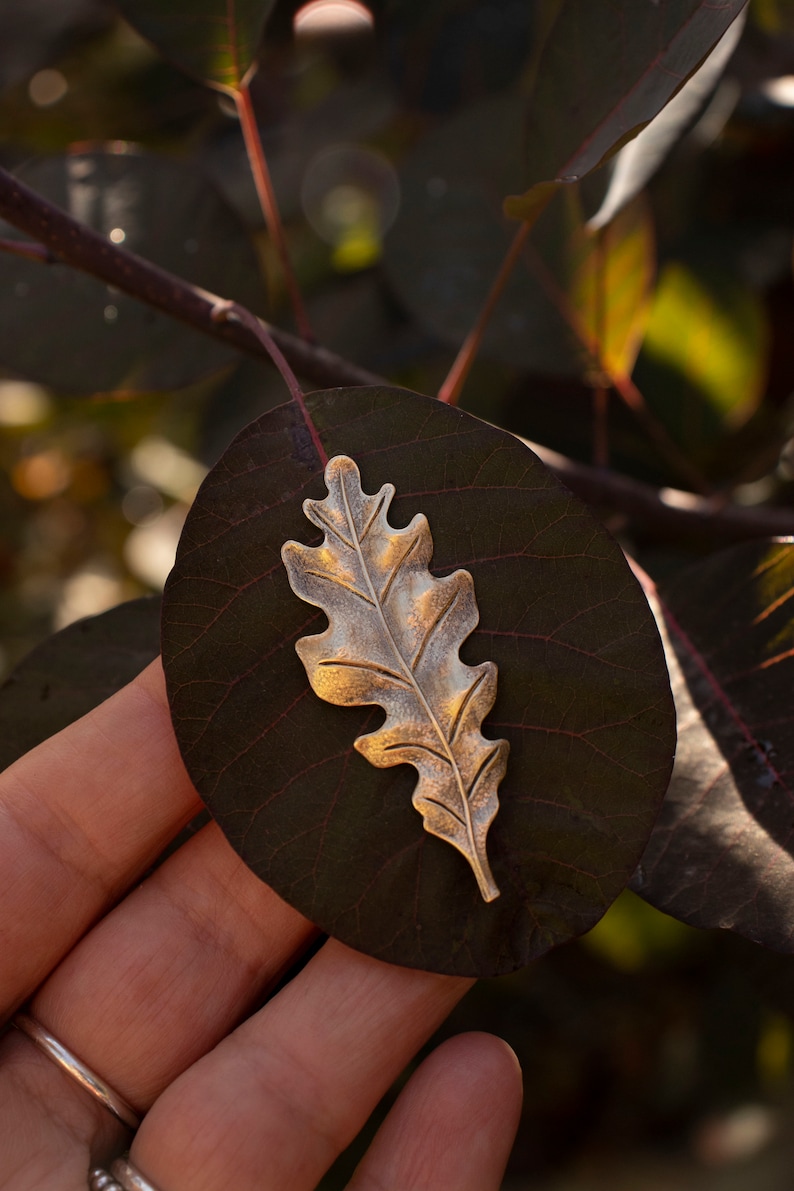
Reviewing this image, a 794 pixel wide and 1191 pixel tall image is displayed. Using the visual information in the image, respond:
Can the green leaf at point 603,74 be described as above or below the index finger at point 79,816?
above

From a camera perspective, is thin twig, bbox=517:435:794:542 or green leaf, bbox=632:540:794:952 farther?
thin twig, bbox=517:435:794:542

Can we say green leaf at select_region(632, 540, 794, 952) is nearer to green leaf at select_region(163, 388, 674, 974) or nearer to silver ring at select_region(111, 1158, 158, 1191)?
green leaf at select_region(163, 388, 674, 974)

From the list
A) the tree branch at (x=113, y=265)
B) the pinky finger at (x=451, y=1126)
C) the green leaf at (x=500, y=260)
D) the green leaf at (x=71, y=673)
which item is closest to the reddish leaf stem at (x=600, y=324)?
the green leaf at (x=500, y=260)

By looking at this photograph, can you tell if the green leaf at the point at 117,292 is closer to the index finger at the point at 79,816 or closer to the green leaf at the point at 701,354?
the index finger at the point at 79,816

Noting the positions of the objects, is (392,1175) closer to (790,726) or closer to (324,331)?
(790,726)

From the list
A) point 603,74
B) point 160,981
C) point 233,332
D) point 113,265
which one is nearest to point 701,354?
point 603,74

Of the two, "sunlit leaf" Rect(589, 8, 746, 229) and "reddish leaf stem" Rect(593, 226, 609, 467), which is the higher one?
"sunlit leaf" Rect(589, 8, 746, 229)

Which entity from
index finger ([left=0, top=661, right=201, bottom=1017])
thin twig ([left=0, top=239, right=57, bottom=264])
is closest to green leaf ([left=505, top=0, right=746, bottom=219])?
thin twig ([left=0, top=239, right=57, bottom=264])
